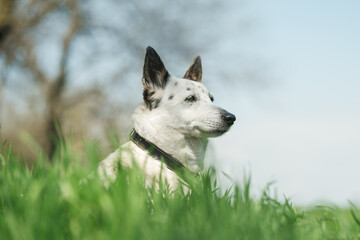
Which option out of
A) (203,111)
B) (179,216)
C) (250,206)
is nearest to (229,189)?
(250,206)

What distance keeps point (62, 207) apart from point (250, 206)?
1125 millimetres

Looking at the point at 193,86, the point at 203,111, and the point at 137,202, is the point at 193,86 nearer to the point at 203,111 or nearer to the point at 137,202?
the point at 203,111

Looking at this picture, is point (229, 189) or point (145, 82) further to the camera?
point (145, 82)

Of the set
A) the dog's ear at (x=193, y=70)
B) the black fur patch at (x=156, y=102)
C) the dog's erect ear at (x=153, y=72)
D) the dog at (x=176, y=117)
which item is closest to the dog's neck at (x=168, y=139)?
the dog at (x=176, y=117)

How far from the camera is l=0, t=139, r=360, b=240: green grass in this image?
177 cm

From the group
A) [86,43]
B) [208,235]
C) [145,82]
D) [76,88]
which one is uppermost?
[86,43]

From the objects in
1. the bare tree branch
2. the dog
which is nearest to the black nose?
the dog

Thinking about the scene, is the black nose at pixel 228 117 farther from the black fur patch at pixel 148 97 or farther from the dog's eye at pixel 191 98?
the black fur patch at pixel 148 97

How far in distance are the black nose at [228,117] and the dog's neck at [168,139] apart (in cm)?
39

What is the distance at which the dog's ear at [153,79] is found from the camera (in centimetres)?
413

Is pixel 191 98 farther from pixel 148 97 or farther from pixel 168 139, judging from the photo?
pixel 168 139

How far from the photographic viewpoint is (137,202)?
179 cm

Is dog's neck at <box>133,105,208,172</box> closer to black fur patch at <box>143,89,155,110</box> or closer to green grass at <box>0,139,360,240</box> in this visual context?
black fur patch at <box>143,89,155,110</box>

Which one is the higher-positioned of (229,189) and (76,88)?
(76,88)
